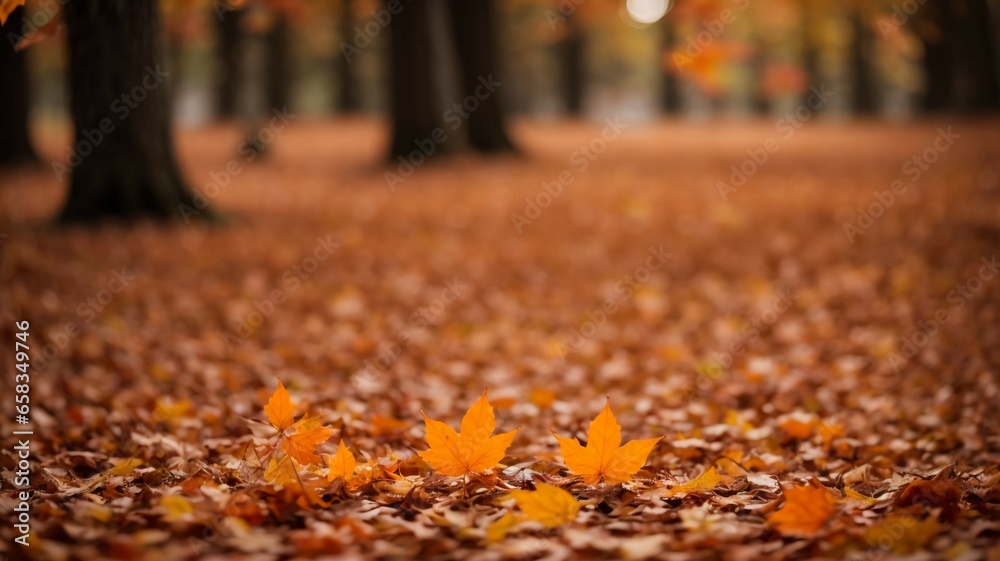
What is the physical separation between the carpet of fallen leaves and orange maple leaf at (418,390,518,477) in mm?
11

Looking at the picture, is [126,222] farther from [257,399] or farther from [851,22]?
[851,22]

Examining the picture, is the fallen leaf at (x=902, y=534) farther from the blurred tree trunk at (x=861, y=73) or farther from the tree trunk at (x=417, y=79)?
the blurred tree trunk at (x=861, y=73)

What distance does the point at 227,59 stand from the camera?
2128cm

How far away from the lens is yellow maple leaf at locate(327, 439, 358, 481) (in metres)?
2.53

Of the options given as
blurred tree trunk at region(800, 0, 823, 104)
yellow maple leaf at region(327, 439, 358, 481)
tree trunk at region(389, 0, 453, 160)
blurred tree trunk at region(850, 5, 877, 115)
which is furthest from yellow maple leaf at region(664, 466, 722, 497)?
blurred tree trunk at region(850, 5, 877, 115)

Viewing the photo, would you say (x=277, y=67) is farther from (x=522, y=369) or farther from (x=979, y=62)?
(x=522, y=369)

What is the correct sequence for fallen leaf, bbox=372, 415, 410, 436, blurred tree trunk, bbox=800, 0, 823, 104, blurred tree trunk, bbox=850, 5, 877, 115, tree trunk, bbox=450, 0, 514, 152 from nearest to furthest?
fallen leaf, bbox=372, 415, 410, 436 → tree trunk, bbox=450, 0, 514, 152 → blurred tree trunk, bbox=800, 0, 823, 104 → blurred tree trunk, bbox=850, 5, 877, 115

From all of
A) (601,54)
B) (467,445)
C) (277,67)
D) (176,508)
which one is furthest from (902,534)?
(601,54)

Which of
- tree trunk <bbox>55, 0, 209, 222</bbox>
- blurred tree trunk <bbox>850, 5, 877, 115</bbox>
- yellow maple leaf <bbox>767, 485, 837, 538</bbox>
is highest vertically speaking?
blurred tree trunk <bbox>850, 5, 877, 115</bbox>

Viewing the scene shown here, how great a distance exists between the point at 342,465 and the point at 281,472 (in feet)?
0.62

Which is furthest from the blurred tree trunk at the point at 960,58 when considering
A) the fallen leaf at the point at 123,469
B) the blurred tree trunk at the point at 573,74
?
the blurred tree trunk at the point at 573,74

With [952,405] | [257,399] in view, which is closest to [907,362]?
[952,405]

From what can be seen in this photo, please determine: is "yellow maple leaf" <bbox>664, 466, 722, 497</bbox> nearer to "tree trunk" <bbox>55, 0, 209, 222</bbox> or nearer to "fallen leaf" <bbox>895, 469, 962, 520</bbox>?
"fallen leaf" <bbox>895, 469, 962, 520</bbox>

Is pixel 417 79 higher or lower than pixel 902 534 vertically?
higher
